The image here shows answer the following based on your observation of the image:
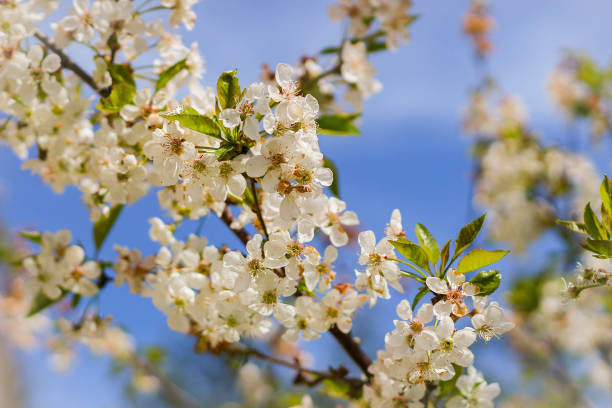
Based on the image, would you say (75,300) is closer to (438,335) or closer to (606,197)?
(438,335)

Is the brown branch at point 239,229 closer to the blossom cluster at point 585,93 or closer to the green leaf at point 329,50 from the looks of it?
the green leaf at point 329,50

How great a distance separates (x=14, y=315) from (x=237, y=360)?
382 centimetres

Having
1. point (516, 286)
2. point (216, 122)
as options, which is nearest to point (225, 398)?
point (516, 286)

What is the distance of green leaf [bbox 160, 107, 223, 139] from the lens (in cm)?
80

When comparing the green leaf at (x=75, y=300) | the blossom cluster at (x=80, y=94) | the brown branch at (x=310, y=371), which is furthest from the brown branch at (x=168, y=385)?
the blossom cluster at (x=80, y=94)

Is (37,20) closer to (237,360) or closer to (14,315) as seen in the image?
(237,360)

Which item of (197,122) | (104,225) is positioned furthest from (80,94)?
(197,122)

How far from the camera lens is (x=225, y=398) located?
27.8ft

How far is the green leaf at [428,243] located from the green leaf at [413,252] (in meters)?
0.03

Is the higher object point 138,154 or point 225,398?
point 225,398

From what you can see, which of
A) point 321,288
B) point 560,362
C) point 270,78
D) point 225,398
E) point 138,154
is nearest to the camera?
point 321,288

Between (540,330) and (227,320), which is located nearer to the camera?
(227,320)

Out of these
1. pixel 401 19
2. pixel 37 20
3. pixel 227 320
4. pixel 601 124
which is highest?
pixel 601 124

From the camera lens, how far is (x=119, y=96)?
1.06 metres
